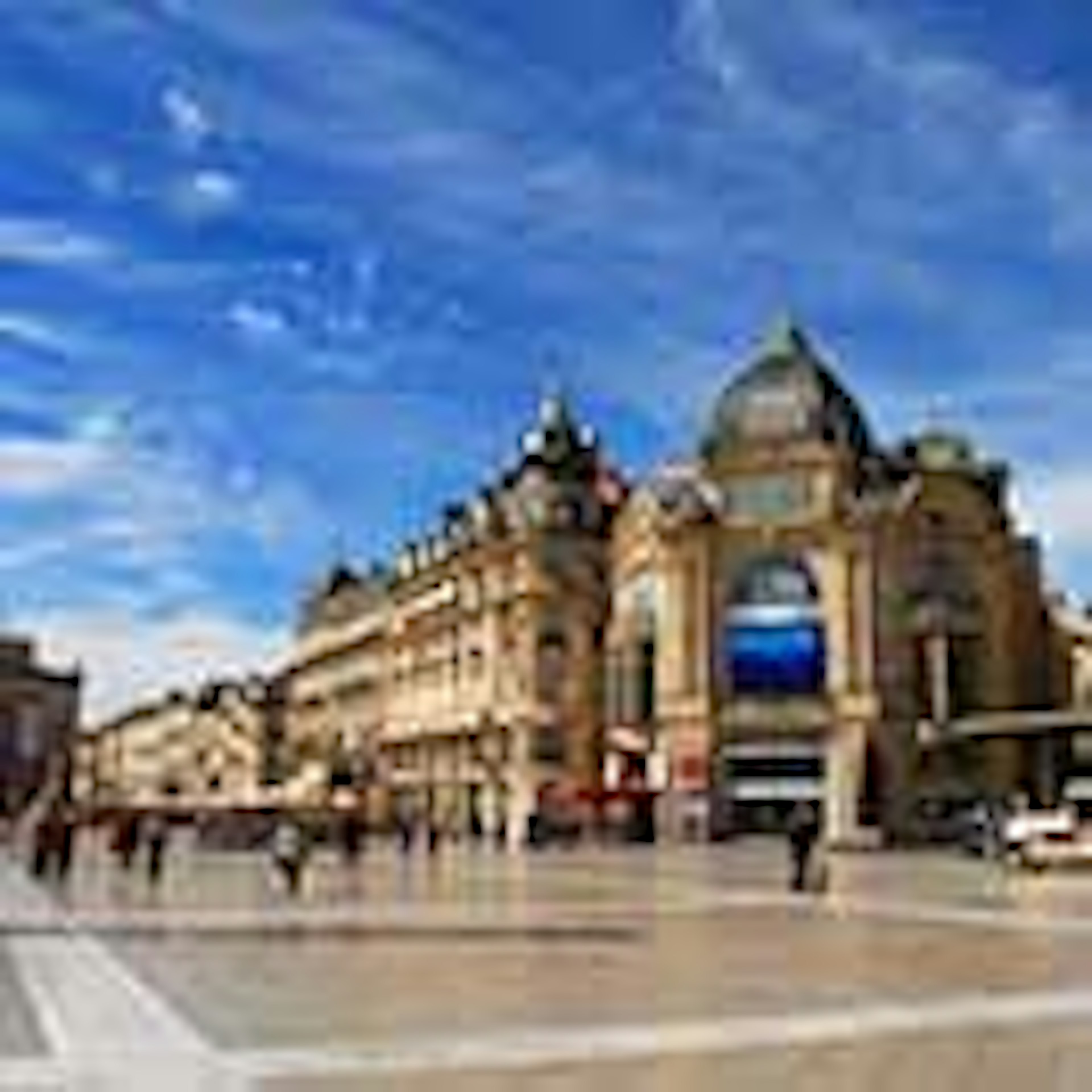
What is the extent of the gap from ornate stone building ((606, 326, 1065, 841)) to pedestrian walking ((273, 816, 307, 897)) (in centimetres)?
4810

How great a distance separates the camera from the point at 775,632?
98.5 m

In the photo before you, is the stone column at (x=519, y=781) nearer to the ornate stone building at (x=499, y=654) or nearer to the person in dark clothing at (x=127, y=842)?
the ornate stone building at (x=499, y=654)

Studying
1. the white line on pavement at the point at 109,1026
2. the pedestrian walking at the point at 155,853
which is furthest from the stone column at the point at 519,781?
the white line on pavement at the point at 109,1026

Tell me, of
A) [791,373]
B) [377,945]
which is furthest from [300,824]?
[791,373]

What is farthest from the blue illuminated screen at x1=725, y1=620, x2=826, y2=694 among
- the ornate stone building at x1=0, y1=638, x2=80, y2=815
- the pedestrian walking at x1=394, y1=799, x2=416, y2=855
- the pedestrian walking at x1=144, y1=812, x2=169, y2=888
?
the ornate stone building at x1=0, y1=638, x2=80, y2=815

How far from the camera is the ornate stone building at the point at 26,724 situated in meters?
182

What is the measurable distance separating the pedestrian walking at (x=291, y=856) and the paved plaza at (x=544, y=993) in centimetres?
340

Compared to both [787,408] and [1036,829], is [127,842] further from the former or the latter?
[787,408]

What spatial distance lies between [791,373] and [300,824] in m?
50.6

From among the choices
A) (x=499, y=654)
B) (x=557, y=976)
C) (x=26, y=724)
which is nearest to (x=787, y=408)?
(x=499, y=654)

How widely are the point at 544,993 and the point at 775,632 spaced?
79.3 m

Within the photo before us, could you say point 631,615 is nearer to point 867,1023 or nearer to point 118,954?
point 118,954

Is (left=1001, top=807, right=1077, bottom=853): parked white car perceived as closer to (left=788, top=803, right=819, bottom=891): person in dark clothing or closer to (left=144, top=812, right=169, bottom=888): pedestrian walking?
(left=788, top=803, right=819, bottom=891): person in dark clothing

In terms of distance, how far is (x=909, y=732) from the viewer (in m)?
95.9
